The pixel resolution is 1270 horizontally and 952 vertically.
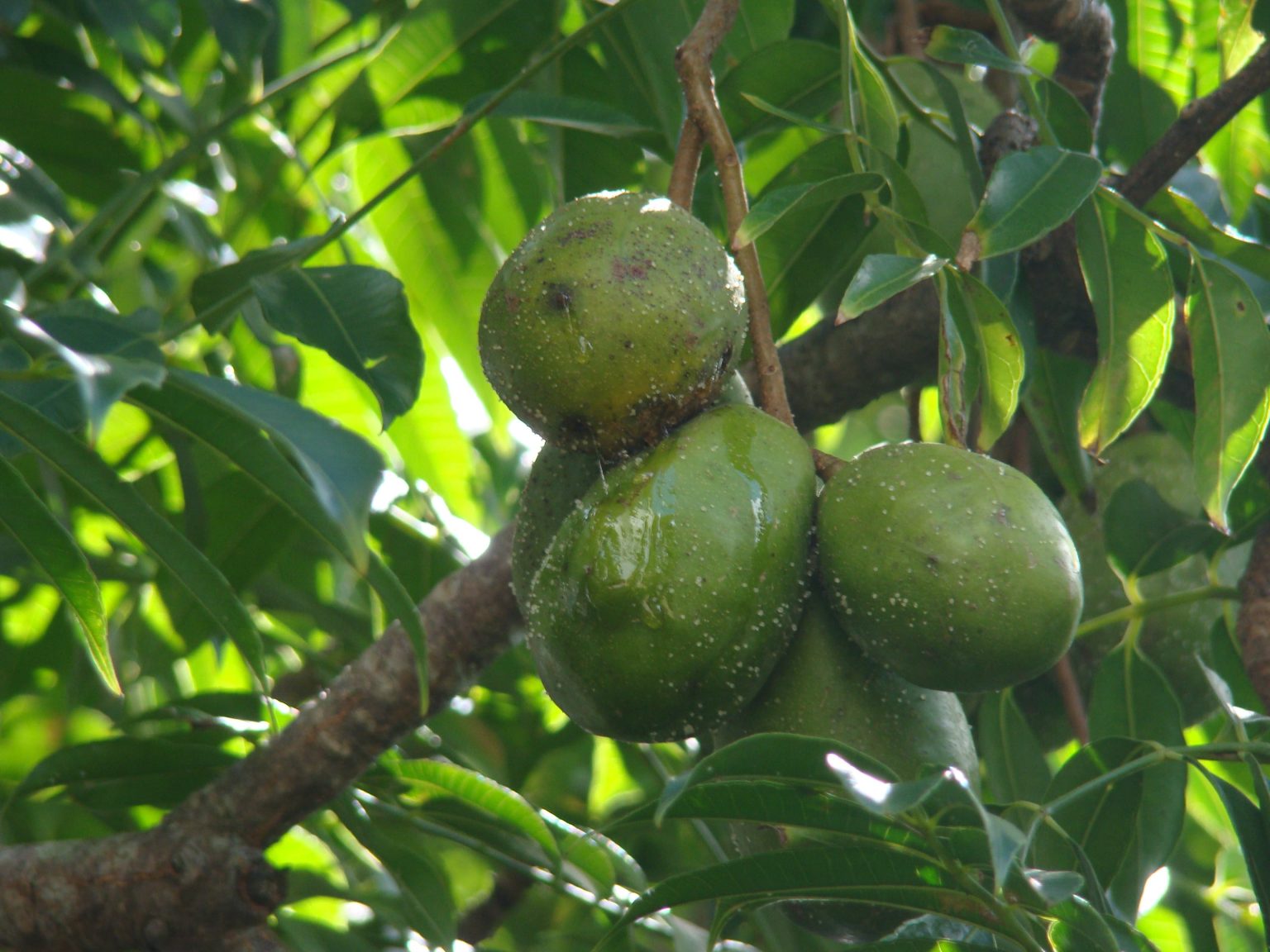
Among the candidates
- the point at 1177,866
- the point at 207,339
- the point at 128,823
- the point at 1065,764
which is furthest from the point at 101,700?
the point at 1177,866

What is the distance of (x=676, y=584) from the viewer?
113 cm

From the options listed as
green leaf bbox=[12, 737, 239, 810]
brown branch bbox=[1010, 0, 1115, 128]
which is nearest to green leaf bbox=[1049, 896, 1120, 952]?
green leaf bbox=[12, 737, 239, 810]

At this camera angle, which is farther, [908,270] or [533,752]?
[533,752]

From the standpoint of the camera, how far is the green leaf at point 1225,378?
1412 mm

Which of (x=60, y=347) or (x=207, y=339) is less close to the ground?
(x=60, y=347)

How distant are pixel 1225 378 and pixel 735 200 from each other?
60cm

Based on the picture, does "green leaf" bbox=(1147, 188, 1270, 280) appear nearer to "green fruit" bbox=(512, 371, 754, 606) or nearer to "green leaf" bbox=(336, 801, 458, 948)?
"green fruit" bbox=(512, 371, 754, 606)

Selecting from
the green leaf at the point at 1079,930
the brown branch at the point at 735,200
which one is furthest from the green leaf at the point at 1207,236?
the green leaf at the point at 1079,930

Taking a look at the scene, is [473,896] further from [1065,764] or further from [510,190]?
[1065,764]

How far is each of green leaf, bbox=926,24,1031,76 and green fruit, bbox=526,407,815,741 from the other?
0.57 metres

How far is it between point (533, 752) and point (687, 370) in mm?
1424

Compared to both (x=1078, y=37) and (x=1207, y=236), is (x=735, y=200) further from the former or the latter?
(x=1078, y=37)

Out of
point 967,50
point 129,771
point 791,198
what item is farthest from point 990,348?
point 129,771

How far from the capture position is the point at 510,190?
1.99m
